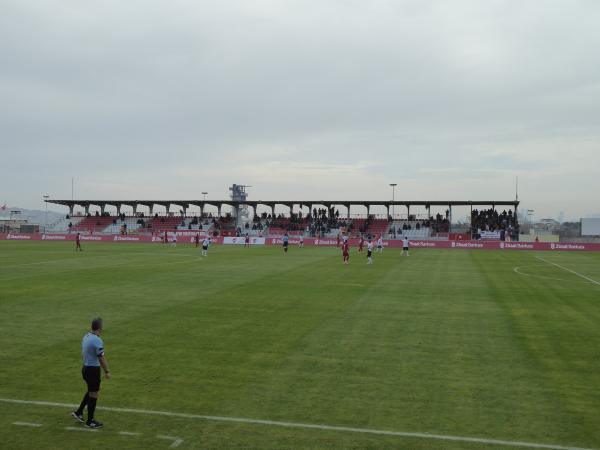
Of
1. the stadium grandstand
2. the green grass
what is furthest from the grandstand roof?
the green grass

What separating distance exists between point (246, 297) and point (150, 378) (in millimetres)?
9806

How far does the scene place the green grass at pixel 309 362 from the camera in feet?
25.7

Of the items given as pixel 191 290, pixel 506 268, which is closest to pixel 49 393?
pixel 191 290

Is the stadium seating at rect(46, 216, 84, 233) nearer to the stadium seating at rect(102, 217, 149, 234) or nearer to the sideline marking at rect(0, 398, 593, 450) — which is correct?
the stadium seating at rect(102, 217, 149, 234)

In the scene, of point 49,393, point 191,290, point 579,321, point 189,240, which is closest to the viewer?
point 49,393

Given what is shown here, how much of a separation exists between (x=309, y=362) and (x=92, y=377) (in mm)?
4758

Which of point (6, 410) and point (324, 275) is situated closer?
point (6, 410)

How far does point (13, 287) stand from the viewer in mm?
22203

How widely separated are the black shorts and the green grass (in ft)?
2.11

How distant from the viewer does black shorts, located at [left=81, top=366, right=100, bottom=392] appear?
7992mm

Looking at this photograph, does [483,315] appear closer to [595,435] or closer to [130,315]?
[595,435]

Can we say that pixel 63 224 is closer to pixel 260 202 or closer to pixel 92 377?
pixel 260 202

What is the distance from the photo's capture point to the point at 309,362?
11242mm

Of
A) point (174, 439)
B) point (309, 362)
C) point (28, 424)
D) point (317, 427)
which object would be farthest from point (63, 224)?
point (317, 427)
